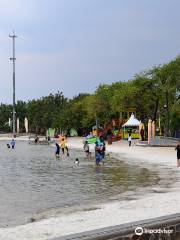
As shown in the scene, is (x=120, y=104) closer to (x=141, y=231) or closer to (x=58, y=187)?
(x=58, y=187)

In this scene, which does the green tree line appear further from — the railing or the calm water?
the railing

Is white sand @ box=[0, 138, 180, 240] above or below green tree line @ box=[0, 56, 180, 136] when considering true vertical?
below

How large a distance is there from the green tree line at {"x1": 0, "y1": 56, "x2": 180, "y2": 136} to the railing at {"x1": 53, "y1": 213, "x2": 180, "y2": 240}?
48.2m

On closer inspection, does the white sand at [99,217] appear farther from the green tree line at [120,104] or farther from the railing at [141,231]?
the green tree line at [120,104]

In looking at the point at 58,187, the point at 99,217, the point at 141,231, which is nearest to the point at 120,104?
the point at 58,187

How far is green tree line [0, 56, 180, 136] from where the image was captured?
5622cm

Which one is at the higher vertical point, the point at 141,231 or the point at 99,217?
the point at 141,231

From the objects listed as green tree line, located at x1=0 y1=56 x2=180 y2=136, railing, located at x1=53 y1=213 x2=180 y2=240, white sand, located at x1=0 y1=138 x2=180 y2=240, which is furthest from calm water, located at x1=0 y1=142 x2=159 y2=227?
green tree line, located at x1=0 y1=56 x2=180 y2=136

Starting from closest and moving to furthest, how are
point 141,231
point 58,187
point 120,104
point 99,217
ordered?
1. point 141,231
2. point 99,217
3. point 58,187
4. point 120,104

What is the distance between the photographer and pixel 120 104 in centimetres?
6144

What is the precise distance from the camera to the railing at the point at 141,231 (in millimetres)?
6121

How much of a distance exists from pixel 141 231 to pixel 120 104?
55.1m

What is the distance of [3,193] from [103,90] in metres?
61.8

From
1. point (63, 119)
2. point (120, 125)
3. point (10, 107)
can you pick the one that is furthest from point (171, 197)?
point (10, 107)
